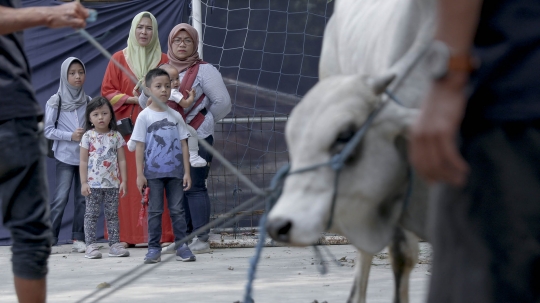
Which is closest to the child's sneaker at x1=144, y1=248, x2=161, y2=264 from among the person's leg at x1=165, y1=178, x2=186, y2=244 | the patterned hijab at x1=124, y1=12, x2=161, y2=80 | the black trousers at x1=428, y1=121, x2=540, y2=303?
the person's leg at x1=165, y1=178, x2=186, y2=244

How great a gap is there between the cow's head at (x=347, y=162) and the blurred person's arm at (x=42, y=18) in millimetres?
1209

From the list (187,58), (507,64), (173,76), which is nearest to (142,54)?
(187,58)

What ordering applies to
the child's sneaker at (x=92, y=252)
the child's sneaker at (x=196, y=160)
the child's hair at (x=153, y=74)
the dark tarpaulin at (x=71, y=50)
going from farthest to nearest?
1. the dark tarpaulin at (x=71, y=50)
2. the child's sneaker at (x=92, y=252)
3. the child's sneaker at (x=196, y=160)
4. the child's hair at (x=153, y=74)

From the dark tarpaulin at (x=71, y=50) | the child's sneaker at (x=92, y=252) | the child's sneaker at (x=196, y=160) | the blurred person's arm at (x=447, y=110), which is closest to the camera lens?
the blurred person's arm at (x=447, y=110)

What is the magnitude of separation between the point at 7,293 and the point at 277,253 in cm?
265

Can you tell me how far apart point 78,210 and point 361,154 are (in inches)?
243

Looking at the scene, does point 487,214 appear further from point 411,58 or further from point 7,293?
point 7,293

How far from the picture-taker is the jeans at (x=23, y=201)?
353cm

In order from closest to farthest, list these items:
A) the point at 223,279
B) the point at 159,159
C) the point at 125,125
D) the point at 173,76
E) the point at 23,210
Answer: the point at 23,210 < the point at 223,279 < the point at 159,159 < the point at 173,76 < the point at 125,125

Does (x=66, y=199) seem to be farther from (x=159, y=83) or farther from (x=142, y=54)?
(x=159, y=83)

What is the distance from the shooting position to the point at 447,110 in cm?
160

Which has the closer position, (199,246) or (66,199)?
(199,246)

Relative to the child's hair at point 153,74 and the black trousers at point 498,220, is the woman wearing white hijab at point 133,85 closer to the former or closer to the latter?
the child's hair at point 153,74

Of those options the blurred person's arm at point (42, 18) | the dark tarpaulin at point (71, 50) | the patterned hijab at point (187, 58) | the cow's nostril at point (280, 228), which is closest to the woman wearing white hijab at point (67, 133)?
the dark tarpaulin at point (71, 50)
